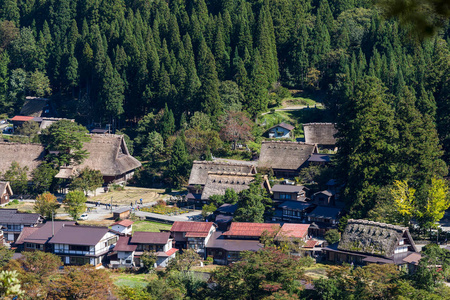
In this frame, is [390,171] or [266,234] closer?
[266,234]

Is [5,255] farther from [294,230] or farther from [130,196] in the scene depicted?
[294,230]

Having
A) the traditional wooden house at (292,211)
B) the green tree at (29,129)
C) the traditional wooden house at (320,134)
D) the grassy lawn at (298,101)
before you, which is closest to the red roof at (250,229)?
the traditional wooden house at (292,211)

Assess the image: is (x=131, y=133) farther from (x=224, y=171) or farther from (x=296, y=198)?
(x=296, y=198)

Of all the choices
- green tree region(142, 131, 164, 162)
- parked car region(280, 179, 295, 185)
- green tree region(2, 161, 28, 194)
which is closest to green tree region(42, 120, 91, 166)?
green tree region(2, 161, 28, 194)

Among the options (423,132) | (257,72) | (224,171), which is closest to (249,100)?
(257,72)

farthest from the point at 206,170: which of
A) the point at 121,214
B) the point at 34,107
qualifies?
the point at 34,107

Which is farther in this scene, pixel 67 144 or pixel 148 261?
pixel 67 144
